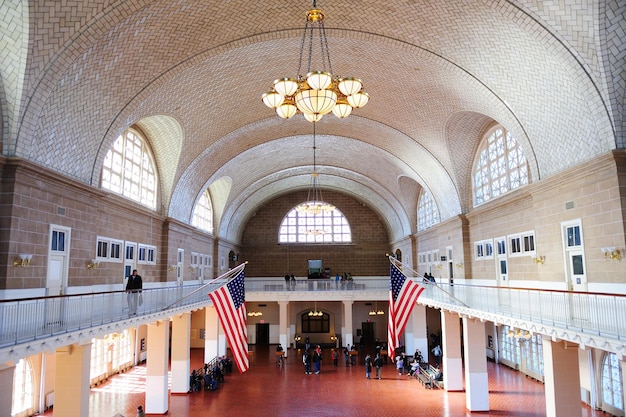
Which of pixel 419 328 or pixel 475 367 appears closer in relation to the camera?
pixel 475 367

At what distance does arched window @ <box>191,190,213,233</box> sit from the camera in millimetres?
27570

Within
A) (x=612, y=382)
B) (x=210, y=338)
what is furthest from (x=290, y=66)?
(x=210, y=338)

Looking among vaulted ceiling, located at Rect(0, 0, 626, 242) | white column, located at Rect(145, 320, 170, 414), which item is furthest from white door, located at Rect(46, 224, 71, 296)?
white column, located at Rect(145, 320, 170, 414)

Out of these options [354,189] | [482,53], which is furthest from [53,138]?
[354,189]

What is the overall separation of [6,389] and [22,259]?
2.91 m

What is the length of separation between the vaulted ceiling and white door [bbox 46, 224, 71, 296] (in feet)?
5.50

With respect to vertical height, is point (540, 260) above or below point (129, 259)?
below

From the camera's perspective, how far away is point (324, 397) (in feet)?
64.6

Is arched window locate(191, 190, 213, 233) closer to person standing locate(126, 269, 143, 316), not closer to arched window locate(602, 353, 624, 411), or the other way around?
person standing locate(126, 269, 143, 316)

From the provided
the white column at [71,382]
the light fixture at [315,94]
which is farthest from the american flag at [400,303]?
the white column at [71,382]

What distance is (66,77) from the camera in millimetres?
11477

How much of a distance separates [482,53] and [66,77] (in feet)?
36.6

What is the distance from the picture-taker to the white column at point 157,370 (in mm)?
17250

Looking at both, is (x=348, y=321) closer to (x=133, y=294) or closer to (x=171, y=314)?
(x=171, y=314)
